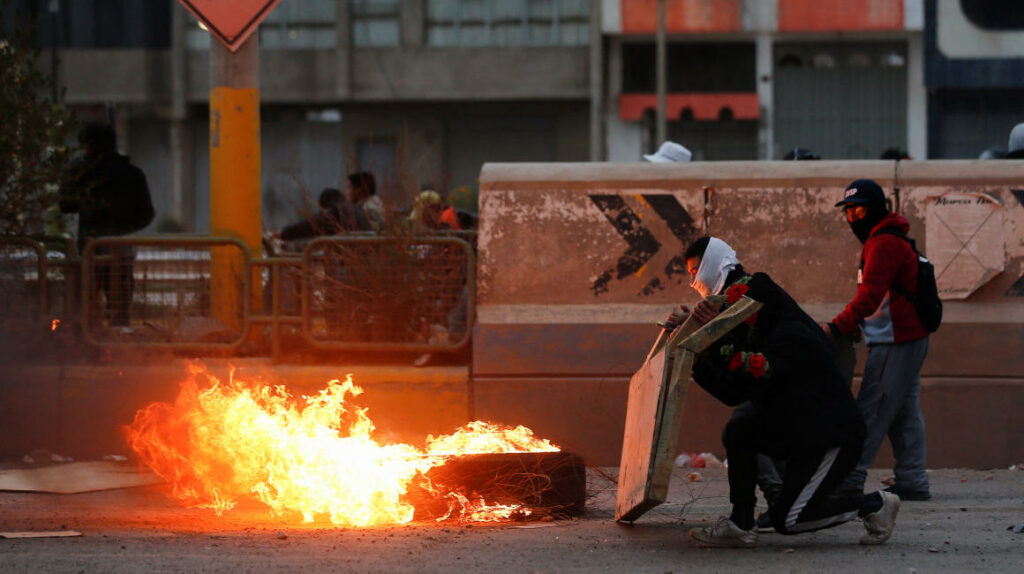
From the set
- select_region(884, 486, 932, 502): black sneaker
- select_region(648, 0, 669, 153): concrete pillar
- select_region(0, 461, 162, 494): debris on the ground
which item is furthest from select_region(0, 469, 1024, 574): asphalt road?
select_region(648, 0, 669, 153): concrete pillar

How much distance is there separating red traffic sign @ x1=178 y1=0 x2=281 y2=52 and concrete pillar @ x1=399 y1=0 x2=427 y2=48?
22858mm

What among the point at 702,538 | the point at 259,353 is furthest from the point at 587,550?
the point at 259,353

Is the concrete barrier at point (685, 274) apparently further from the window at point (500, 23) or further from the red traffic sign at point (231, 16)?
the window at point (500, 23)

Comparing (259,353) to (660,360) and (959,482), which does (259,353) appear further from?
(959,482)

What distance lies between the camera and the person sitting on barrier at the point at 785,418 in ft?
19.1

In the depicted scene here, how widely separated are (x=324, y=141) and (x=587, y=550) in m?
27.4

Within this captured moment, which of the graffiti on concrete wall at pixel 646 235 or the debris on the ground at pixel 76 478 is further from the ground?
the graffiti on concrete wall at pixel 646 235

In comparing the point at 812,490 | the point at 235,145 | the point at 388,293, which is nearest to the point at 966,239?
the point at 812,490

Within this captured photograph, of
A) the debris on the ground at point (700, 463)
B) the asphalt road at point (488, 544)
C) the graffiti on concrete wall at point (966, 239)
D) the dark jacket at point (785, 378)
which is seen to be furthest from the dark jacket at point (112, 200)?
the graffiti on concrete wall at point (966, 239)

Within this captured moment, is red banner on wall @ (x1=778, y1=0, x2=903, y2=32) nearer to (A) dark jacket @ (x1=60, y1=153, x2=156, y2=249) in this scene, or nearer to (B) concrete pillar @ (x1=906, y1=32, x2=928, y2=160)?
(B) concrete pillar @ (x1=906, y1=32, x2=928, y2=160)

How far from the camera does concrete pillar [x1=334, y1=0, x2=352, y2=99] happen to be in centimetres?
3159

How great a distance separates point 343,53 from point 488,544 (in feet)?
87.3

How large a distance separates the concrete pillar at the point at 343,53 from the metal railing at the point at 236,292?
908 inches

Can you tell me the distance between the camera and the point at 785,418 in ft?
19.3
